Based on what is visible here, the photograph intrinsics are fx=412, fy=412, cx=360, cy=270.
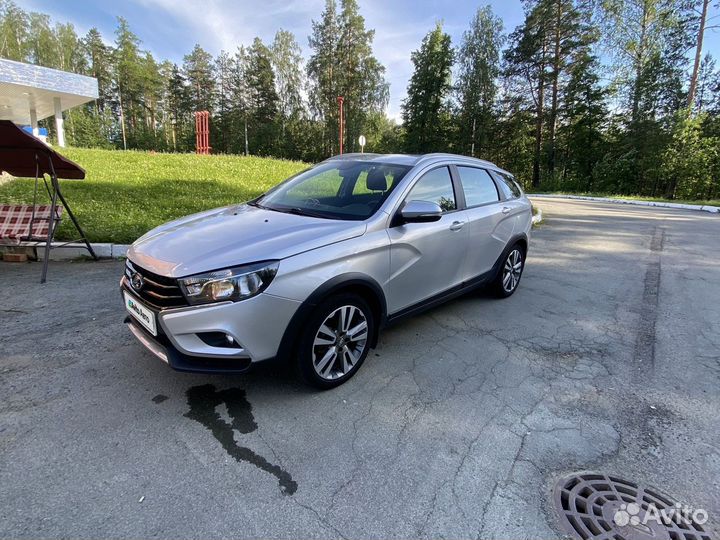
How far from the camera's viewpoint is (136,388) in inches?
117

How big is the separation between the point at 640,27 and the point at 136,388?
37.4 meters

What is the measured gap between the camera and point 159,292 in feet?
8.65

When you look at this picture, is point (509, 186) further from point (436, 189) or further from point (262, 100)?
point (262, 100)

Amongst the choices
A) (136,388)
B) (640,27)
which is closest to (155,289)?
(136,388)

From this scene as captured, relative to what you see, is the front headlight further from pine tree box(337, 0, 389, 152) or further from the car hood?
pine tree box(337, 0, 389, 152)

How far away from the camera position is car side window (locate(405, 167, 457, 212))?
3.62m

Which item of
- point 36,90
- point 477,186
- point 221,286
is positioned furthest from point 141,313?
point 36,90

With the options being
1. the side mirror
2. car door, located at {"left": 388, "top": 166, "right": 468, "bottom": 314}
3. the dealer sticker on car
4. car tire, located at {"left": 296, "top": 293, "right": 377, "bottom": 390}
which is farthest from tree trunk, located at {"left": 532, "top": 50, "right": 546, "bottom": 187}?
the dealer sticker on car

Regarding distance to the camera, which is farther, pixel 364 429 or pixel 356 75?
pixel 356 75

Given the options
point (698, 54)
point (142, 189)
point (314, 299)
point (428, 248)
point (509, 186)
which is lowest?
point (314, 299)

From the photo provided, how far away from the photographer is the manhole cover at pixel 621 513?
77.3 inches

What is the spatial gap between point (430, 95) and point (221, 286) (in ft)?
155

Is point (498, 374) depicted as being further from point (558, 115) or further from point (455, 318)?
point (558, 115)

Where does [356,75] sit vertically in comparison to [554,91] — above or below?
above
